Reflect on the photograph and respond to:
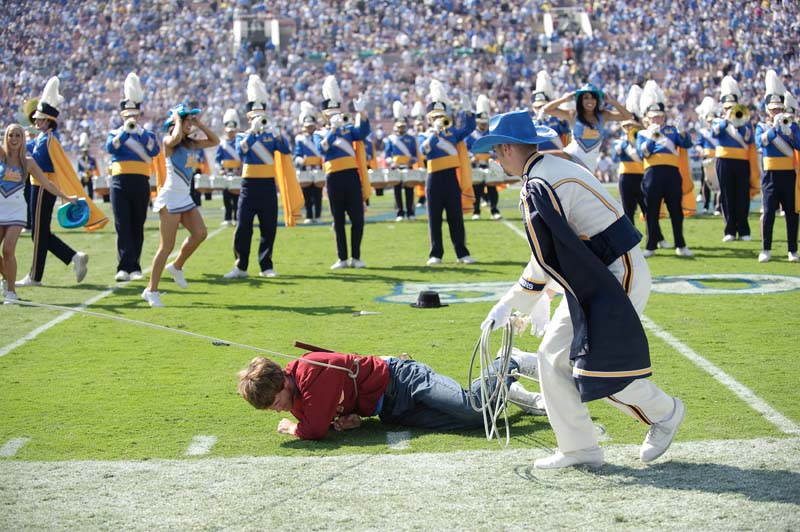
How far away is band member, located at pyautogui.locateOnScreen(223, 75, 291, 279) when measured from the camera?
12609 mm

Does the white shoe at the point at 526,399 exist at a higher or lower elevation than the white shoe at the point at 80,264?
lower

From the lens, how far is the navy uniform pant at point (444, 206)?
13234 mm

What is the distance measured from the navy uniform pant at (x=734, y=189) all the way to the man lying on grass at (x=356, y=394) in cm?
990

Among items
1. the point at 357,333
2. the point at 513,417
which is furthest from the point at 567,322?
the point at 357,333

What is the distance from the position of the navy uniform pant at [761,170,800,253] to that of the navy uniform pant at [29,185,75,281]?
7908mm

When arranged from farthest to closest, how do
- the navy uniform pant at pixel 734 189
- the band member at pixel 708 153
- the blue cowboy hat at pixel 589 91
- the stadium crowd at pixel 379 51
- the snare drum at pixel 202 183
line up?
the stadium crowd at pixel 379 51 → the snare drum at pixel 202 183 → the band member at pixel 708 153 → the navy uniform pant at pixel 734 189 → the blue cowboy hat at pixel 589 91

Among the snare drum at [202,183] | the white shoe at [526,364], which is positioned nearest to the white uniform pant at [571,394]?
the white shoe at [526,364]

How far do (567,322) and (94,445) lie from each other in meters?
2.53

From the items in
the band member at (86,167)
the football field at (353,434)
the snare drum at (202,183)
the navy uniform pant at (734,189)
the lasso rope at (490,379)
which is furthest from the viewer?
the band member at (86,167)

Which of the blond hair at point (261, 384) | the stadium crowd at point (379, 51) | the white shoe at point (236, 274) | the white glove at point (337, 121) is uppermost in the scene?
the stadium crowd at point (379, 51)

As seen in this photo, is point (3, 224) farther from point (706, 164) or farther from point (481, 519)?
point (706, 164)

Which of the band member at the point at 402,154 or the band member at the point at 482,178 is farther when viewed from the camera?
the band member at the point at 402,154

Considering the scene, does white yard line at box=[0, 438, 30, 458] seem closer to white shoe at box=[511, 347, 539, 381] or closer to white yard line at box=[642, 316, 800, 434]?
white shoe at box=[511, 347, 539, 381]

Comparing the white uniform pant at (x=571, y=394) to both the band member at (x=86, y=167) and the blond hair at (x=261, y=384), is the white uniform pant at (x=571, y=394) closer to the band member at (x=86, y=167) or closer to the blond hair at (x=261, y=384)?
the blond hair at (x=261, y=384)
